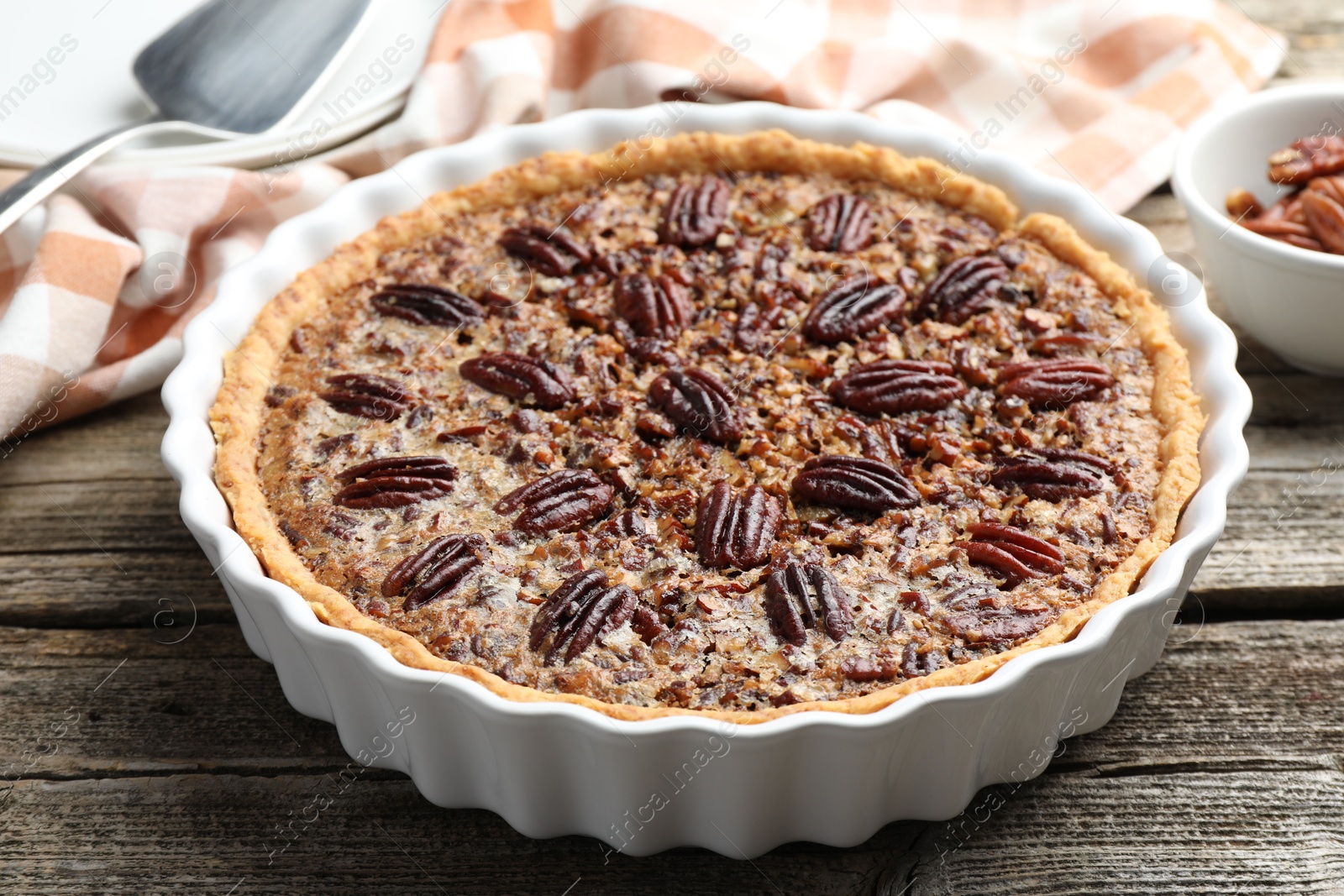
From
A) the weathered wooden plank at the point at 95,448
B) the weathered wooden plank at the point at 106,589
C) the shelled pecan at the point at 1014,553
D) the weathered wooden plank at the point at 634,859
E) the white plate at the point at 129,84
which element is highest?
the white plate at the point at 129,84

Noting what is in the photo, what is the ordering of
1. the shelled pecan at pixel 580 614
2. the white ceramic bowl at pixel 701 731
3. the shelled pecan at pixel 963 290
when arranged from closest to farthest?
the white ceramic bowl at pixel 701 731
the shelled pecan at pixel 580 614
the shelled pecan at pixel 963 290

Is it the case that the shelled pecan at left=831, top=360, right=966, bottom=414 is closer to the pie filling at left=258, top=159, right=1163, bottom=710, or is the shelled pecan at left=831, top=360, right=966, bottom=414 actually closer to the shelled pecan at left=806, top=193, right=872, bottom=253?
the pie filling at left=258, top=159, right=1163, bottom=710

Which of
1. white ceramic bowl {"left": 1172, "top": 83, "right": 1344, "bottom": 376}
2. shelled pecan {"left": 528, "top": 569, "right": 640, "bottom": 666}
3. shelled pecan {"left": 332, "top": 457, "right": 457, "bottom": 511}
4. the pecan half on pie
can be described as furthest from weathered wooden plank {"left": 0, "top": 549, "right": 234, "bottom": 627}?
white ceramic bowl {"left": 1172, "top": 83, "right": 1344, "bottom": 376}

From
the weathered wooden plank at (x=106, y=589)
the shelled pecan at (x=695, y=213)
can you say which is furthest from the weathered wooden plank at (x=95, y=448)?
the shelled pecan at (x=695, y=213)

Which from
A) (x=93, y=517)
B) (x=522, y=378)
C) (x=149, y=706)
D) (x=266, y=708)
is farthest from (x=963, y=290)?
(x=93, y=517)

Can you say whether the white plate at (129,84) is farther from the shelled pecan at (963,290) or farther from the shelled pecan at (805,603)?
the shelled pecan at (805,603)

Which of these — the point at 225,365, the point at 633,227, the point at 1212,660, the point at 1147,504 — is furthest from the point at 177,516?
the point at 1212,660

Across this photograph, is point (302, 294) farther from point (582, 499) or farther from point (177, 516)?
point (582, 499)

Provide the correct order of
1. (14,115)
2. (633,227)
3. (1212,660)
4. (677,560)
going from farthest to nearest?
(14,115)
(633,227)
(1212,660)
(677,560)
